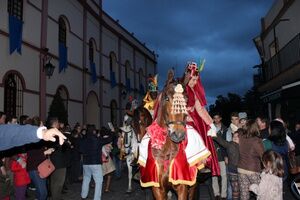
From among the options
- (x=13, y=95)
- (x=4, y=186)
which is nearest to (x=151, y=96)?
(x=4, y=186)

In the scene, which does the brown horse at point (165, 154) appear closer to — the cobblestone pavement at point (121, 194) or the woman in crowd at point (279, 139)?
the woman in crowd at point (279, 139)

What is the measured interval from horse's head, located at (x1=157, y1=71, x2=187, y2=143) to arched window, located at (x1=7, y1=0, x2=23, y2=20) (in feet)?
38.5

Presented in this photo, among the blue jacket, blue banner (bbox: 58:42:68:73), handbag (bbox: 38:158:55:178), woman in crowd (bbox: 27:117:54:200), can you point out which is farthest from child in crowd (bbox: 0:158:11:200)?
blue banner (bbox: 58:42:68:73)

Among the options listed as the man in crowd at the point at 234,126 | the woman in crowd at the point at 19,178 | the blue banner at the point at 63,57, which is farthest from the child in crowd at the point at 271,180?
the blue banner at the point at 63,57

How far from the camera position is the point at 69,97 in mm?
20625

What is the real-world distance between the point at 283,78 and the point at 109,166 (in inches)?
419

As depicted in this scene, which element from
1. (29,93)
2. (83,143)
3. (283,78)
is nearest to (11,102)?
(29,93)

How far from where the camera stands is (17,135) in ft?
11.5

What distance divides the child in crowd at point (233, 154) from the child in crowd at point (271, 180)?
1.22 meters

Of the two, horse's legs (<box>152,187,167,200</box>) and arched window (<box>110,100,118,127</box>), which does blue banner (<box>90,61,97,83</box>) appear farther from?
horse's legs (<box>152,187,167,200</box>)

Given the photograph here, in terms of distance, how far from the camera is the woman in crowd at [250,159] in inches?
271

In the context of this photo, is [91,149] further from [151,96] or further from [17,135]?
[17,135]

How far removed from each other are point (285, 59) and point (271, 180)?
1364 cm

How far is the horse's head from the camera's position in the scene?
16.2ft
